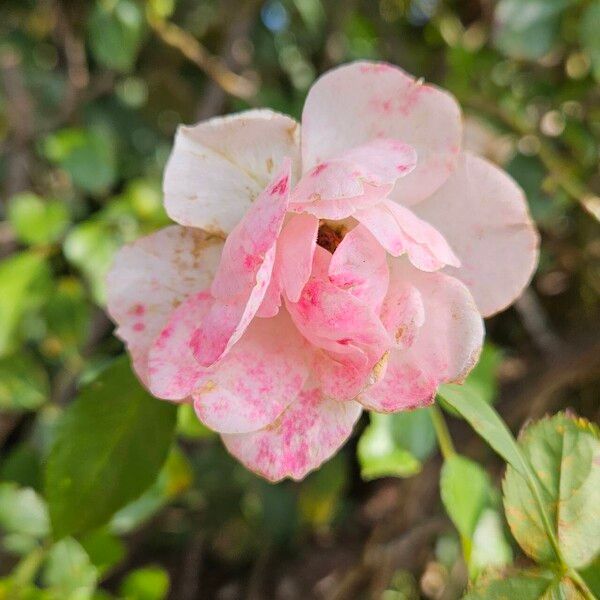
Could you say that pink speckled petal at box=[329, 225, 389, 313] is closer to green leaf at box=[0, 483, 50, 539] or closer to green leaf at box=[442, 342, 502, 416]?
green leaf at box=[442, 342, 502, 416]

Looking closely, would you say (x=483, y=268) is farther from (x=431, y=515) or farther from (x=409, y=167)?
(x=431, y=515)

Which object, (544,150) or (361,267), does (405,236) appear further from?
(544,150)

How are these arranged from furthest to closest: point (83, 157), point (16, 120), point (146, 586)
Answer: point (16, 120), point (83, 157), point (146, 586)

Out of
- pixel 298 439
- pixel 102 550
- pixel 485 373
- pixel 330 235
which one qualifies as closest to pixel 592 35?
pixel 485 373

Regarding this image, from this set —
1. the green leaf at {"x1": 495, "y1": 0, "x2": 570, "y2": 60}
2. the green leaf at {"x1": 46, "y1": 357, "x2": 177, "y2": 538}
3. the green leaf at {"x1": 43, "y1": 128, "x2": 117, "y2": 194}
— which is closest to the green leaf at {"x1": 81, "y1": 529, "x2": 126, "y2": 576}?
the green leaf at {"x1": 46, "y1": 357, "x2": 177, "y2": 538}

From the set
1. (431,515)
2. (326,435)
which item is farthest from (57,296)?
(431,515)
